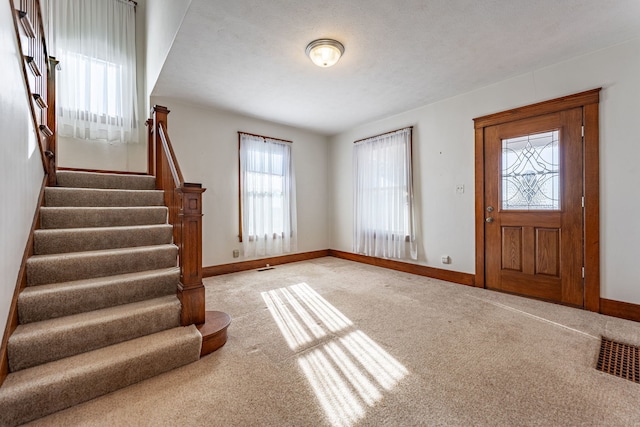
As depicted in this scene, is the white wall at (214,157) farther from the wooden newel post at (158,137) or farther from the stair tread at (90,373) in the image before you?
the stair tread at (90,373)

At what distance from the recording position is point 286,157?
5066 mm

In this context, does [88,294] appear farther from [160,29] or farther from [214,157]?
[160,29]

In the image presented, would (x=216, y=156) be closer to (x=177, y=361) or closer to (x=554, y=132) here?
(x=177, y=361)

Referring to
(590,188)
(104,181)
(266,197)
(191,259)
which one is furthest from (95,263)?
(590,188)

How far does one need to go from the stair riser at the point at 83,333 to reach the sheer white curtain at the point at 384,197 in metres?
3.41

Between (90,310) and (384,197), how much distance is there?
4.03 metres

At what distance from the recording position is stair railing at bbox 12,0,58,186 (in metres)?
1.91

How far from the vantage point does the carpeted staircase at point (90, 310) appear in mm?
1468

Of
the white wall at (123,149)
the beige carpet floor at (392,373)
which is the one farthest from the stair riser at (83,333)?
the white wall at (123,149)

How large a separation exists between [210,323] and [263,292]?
4.25 ft

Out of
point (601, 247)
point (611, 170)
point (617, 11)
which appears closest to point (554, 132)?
point (611, 170)

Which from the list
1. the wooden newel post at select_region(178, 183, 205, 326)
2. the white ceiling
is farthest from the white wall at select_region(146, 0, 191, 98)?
the wooden newel post at select_region(178, 183, 205, 326)

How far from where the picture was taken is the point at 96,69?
378 cm

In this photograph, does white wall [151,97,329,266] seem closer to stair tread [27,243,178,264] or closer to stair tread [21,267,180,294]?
stair tread [27,243,178,264]
